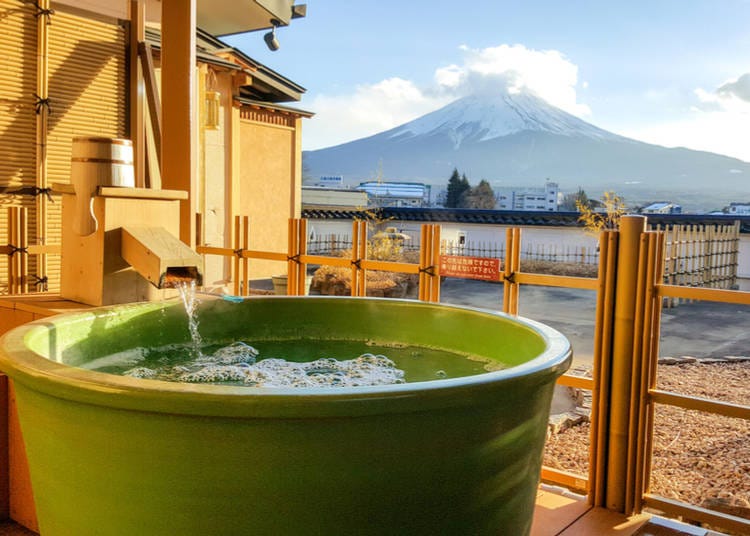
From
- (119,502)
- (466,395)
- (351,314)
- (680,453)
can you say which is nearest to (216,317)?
(351,314)

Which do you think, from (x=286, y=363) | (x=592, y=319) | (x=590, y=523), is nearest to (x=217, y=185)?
(x=592, y=319)

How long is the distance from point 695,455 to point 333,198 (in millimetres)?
23759

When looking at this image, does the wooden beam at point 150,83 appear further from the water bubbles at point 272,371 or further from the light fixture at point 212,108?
the water bubbles at point 272,371

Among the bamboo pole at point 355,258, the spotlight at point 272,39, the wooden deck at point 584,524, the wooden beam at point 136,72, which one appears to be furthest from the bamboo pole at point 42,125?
the wooden deck at point 584,524

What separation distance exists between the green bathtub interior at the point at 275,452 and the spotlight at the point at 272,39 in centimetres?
958

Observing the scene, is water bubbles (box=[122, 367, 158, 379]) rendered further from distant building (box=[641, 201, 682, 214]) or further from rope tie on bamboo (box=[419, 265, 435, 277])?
distant building (box=[641, 201, 682, 214])

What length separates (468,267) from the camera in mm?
4027

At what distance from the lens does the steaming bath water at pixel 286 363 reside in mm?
2262

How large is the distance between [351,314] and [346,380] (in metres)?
0.50

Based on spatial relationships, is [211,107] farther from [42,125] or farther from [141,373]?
[141,373]

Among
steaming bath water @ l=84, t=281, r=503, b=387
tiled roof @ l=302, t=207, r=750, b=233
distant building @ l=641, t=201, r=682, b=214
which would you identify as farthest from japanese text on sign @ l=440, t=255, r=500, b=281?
distant building @ l=641, t=201, r=682, b=214

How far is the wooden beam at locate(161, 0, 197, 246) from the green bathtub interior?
9.09ft

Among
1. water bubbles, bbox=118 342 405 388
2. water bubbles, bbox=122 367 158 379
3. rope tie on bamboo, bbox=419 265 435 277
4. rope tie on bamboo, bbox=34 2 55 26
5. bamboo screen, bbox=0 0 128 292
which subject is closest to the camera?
water bubbles, bbox=118 342 405 388

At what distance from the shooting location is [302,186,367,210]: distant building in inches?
1090
